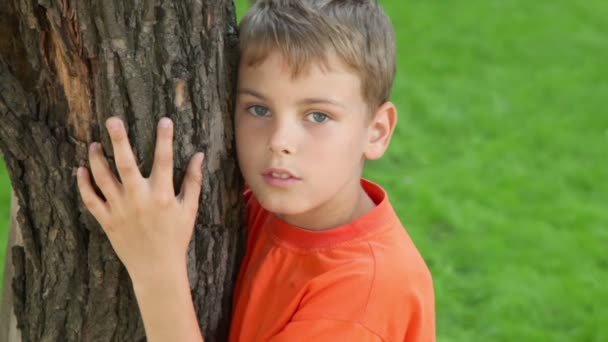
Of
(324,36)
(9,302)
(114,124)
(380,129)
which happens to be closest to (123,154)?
(114,124)

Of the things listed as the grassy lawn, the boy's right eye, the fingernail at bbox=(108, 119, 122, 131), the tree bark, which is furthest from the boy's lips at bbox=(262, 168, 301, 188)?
the grassy lawn

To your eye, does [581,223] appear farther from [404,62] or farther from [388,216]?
[388,216]

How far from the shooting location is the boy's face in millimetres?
1951

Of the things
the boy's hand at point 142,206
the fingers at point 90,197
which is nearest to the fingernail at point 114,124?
the boy's hand at point 142,206

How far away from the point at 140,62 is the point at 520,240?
3401mm

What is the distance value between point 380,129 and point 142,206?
2.09ft

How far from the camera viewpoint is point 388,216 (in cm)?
214

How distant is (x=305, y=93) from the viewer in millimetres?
1945

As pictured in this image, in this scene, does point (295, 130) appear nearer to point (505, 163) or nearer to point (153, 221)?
point (153, 221)

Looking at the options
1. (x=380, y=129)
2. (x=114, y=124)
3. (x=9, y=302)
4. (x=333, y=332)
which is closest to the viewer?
(x=114, y=124)

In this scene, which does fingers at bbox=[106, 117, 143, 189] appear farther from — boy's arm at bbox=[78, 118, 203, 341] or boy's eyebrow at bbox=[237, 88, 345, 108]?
boy's eyebrow at bbox=[237, 88, 345, 108]

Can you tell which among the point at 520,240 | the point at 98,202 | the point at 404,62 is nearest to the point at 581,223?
the point at 520,240

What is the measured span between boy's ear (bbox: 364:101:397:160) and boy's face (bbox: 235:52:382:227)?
84 mm

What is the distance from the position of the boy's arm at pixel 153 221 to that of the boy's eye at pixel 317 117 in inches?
9.9
